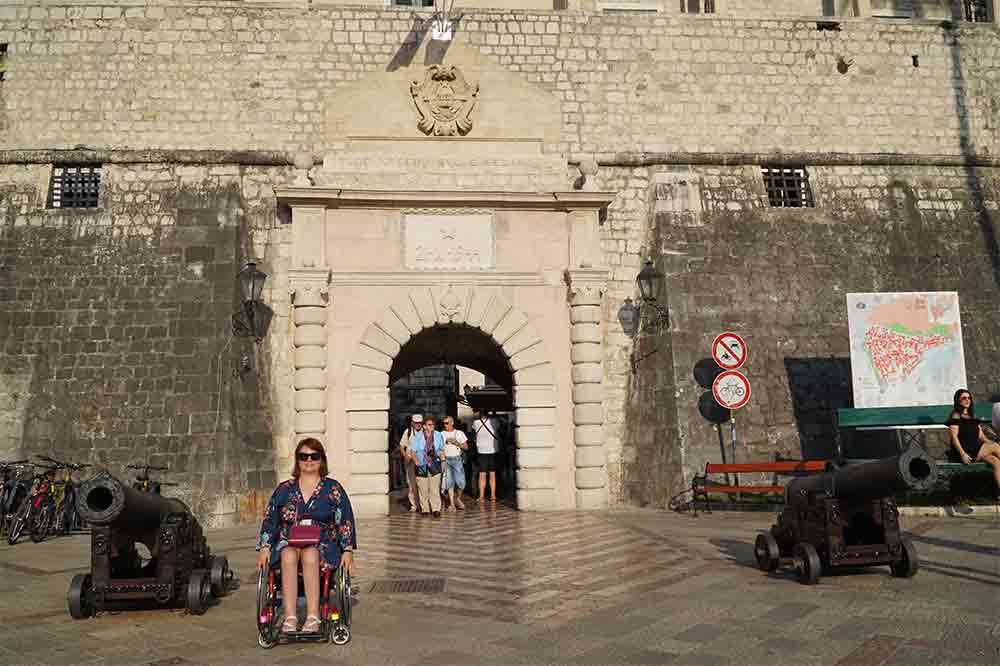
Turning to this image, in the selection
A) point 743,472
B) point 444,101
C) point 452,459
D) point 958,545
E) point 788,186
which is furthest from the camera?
point 788,186

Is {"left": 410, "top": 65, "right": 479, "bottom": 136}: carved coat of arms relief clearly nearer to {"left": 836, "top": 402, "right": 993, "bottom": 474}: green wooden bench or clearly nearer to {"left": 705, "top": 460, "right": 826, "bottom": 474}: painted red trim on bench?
{"left": 705, "top": 460, "right": 826, "bottom": 474}: painted red trim on bench

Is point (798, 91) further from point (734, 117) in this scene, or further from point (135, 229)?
point (135, 229)

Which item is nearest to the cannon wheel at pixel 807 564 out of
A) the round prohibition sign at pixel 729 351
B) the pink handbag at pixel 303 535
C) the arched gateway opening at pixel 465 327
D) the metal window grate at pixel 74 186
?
the pink handbag at pixel 303 535

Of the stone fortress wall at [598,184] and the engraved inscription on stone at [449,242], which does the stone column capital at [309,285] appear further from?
the engraved inscription on stone at [449,242]

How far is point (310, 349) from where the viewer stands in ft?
41.7

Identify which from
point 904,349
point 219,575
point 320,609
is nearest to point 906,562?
point 320,609

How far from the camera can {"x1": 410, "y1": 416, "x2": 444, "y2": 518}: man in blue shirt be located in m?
12.7

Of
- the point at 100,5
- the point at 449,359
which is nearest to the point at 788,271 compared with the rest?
the point at 449,359

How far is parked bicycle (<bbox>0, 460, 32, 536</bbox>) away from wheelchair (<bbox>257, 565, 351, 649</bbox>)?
7702 millimetres

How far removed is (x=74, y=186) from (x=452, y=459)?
840 centimetres

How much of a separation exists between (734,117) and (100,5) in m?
12.3

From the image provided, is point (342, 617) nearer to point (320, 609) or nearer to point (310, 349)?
point (320, 609)

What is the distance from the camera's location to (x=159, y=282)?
13.2 metres

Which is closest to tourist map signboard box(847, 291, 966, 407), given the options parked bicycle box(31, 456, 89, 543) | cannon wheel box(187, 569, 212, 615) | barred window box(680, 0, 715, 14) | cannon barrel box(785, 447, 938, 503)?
cannon barrel box(785, 447, 938, 503)
